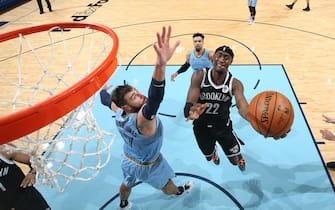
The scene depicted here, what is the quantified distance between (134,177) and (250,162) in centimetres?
169

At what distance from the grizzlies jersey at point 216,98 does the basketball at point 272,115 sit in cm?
33

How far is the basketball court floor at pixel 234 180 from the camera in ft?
11.2

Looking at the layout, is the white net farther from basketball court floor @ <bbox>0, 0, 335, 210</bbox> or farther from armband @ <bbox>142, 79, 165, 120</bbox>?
armband @ <bbox>142, 79, 165, 120</bbox>

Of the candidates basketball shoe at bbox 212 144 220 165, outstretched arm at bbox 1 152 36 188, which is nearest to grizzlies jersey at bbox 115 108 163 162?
outstretched arm at bbox 1 152 36 188

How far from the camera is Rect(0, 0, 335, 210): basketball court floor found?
11.5 feet

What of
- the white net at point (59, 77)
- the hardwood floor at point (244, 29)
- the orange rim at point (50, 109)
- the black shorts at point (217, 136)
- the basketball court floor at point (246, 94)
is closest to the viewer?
the orange rim at point (50, 109)

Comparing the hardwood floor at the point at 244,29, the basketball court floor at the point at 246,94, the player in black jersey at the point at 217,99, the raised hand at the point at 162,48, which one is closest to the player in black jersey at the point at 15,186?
the basketball court floor at the point at 246,94

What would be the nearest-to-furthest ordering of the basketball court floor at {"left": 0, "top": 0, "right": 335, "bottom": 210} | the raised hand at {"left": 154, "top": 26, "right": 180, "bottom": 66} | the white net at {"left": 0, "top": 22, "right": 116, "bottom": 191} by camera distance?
the raised hand at {"left": 154, "top": 26, "right": 180, "bottom": 66} → the basketball court floor at {"left": 0, "top": 0, "right": 335, "bottom": 210} → the white net at {"left": 0, "top": 22, "right": 116, "bottom": 191}

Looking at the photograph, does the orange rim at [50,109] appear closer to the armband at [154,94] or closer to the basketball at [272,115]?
the armband at [154,94]

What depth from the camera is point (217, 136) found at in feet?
11.2

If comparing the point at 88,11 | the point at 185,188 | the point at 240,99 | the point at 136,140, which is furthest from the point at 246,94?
the point at 88,11

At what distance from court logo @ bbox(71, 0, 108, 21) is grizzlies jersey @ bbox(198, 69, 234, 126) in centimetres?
721

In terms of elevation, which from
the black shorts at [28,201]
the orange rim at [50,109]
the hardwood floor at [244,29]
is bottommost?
the hardwood floor at [244,29]

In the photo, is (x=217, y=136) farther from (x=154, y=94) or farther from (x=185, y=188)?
(x=154, y=94)
